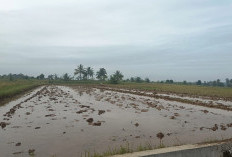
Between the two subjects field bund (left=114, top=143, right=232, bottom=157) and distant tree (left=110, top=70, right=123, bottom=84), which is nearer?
field bund (left=114, top=143, right=232, bottom=157)

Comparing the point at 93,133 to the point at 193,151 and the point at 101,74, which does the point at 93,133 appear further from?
the point at 101,74

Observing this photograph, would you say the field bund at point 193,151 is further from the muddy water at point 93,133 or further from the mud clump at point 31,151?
the mud clump at point 31,151

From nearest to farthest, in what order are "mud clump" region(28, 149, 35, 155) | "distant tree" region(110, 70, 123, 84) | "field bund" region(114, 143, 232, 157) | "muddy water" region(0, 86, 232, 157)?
"field bund" region(114, 143, 232, 157) < "mud clump" region(28, 149, 35, 155) < "muddy water" region(0, 86, 232, 157) < "distant tree" region(110, 70, 123, 84)

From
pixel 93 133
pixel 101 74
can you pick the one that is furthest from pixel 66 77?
pixel 93 133

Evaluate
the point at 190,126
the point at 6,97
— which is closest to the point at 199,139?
the point at 190,126

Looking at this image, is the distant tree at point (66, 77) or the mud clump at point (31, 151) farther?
the distant tree at point (66, 77)

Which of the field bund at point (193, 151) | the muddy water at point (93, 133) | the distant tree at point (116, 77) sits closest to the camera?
the field bund at point (193, 151)

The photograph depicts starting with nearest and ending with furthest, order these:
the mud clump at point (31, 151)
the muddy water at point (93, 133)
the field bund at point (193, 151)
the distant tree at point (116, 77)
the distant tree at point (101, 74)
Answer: the field bund at point (193, 151), the mud clump at point (31, 151), the muddy water at point (93, 133), the distant tree at point (116, 77), the distant tree at point (101, 74)

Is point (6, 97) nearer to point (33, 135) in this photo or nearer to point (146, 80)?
point (33, 135)

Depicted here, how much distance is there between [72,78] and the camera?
303 ft

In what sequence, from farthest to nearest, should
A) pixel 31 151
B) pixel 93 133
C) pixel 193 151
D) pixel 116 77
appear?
1. pixel 116 77
2. pixel 93 133
3. pixel 31 151
4. pixel 193 151

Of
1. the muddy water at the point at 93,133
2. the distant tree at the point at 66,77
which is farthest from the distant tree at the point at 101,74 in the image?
the muddy water at the point at 93,133

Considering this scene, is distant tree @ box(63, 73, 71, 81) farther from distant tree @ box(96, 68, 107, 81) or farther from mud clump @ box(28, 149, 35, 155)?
mud clump @ box(28, 149, 35, 155)

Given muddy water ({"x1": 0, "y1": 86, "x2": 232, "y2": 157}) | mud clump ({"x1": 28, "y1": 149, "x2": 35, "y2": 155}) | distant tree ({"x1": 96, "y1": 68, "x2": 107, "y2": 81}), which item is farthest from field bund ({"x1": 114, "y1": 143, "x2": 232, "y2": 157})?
distant tree ({"x1": 96, "y1": 68, "x2": 107, "y2": 81})
